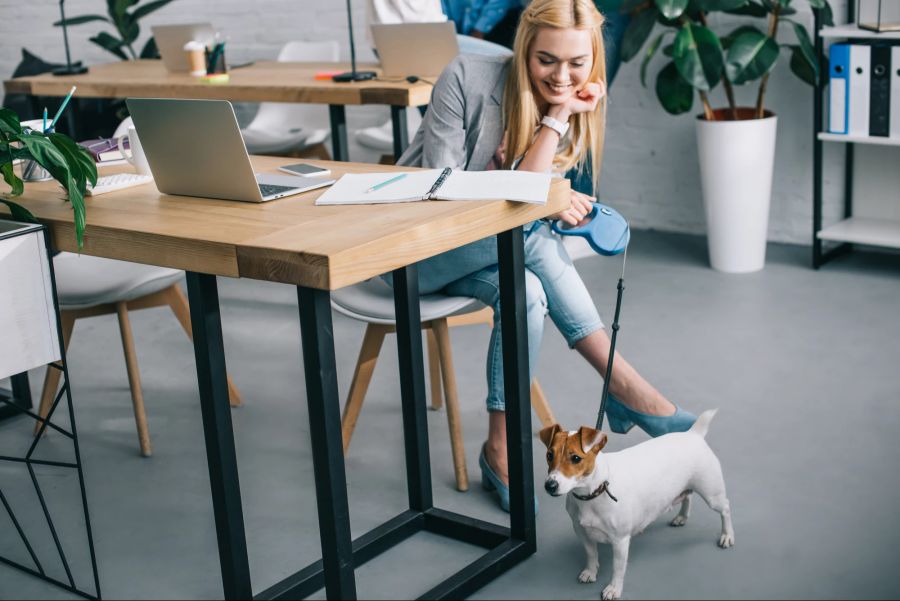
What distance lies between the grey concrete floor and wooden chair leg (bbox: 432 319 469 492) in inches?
1.6

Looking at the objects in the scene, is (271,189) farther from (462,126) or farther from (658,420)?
(658,420)

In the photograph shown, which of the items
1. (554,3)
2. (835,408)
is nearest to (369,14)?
(554,3)

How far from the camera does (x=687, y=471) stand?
6.15 ft

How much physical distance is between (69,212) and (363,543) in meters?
0.76

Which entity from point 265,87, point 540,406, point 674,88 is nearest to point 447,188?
point 540,406

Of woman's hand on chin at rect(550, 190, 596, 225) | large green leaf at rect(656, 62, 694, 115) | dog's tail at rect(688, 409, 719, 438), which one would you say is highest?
large green leaf at rect(656, 62, 694, 115)

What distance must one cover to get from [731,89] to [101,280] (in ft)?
6.83

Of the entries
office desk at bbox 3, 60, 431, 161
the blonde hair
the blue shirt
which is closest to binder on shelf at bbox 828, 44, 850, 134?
the blue shirt

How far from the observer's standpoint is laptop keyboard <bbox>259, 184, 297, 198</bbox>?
1820 millimetres

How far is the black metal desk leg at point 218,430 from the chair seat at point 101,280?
73 centimetres

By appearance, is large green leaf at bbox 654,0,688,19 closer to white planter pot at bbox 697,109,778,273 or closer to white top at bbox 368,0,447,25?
white planter pot at bbox 697,109,778,273

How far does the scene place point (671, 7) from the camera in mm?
3205

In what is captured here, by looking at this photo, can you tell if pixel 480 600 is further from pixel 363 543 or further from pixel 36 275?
pixel 36 275

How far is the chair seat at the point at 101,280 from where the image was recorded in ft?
7.68
